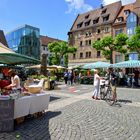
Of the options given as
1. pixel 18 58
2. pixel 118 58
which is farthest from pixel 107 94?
pixel 118 58

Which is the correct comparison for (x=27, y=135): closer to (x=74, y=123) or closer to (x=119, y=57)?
(x=74, y=123)

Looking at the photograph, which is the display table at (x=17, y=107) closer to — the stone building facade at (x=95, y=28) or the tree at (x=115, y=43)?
the tree at (x=115, y=43)

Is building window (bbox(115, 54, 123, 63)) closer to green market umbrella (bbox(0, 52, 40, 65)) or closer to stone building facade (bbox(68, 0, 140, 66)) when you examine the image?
stone building facade (bbox(68, 0, 140, 66))

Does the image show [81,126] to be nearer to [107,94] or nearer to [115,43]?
[107,94]

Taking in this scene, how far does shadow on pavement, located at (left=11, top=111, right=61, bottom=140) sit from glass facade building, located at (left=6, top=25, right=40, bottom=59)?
59726 millimetres

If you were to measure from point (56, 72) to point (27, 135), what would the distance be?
3102 centimetres

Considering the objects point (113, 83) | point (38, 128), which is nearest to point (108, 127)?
point (38, 128)

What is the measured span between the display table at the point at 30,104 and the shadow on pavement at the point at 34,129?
32cm

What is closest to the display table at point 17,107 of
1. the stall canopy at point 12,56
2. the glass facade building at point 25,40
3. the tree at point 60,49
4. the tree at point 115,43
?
the stall canopy at point 12,56

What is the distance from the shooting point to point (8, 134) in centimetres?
675

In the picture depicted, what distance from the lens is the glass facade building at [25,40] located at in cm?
6688

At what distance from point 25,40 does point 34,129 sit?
201 ft

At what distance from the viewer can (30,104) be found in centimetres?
844

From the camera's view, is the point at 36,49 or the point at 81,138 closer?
the point at 81,138
